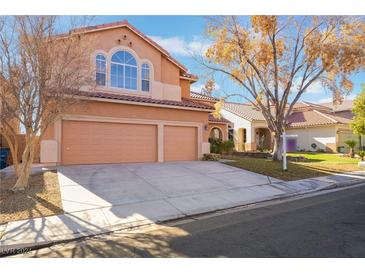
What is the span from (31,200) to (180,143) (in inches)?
379

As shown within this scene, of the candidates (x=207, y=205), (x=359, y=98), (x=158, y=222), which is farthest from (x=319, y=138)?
(x=158, y=222)

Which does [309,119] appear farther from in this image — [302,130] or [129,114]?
[129,114]

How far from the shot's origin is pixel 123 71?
15.9 metres

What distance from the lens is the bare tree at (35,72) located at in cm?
796

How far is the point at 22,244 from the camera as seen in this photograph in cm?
500

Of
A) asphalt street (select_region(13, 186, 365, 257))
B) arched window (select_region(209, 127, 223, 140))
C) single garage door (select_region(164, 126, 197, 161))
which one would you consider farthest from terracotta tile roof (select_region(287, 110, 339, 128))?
asphalt street (select_region(13, 186, 365, 257))

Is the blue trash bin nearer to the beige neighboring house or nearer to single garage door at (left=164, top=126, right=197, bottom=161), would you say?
single garage door at (left=164, top=126, right=197, bottom=161)

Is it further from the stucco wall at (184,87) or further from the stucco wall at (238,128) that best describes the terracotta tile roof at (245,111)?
the stucco wall at (184,87)

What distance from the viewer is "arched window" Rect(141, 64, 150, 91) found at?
1666cm

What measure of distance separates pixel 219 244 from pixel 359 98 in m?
23.7

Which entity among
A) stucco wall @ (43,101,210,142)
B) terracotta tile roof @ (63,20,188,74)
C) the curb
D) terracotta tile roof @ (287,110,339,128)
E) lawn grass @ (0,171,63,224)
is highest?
terracotta tile roof @ (63,20,188,74)

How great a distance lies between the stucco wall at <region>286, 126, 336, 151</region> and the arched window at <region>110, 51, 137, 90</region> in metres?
23.0

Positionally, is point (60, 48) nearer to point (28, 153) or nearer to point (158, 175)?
point (28, 153)

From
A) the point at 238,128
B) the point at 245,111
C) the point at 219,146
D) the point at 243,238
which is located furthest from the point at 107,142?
the point at 245,111
